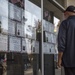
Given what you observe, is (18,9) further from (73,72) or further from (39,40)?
(73,72)

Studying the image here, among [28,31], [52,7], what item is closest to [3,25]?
[28,31]

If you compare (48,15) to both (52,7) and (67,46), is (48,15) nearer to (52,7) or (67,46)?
(52,7)

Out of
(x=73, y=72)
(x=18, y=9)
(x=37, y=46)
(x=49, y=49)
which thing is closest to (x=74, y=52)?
(x=73, y=72)

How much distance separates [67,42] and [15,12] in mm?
1295

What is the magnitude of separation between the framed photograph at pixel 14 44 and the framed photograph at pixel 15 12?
1.28 feet

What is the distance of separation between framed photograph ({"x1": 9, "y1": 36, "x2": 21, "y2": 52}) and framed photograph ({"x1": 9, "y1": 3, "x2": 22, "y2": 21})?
39cm

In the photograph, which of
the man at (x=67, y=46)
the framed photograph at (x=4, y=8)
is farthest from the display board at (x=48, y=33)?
the man at (x=67, y=46)

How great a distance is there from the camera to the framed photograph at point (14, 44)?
4820mm

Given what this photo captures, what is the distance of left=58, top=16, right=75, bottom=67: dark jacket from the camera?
4305 mm

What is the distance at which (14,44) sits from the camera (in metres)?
4.96

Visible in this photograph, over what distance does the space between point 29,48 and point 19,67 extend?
554 mm

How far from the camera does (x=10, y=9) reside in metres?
4.87

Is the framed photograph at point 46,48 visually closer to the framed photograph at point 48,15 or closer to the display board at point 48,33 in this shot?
the display board at point 48,33

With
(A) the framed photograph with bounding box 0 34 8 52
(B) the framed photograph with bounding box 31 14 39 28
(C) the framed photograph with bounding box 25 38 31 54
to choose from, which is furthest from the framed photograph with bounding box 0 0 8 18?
(B) the framed photograph with bounding box 31 14 39 28
